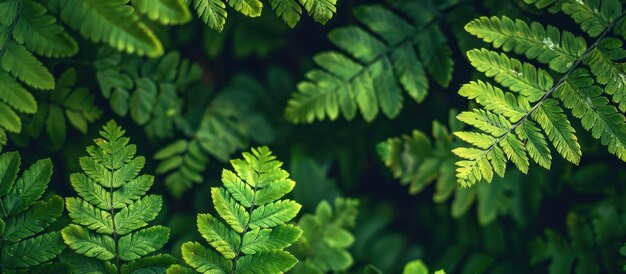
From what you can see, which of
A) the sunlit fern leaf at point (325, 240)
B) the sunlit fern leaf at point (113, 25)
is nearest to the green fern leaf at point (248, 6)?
the sunlit fern leaf at point (113, 25)

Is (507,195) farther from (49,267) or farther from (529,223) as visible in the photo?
(49,267)

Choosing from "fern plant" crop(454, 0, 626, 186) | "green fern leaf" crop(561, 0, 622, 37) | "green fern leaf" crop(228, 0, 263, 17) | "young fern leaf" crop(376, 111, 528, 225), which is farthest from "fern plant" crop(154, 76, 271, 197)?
"green fern leaf" crop(561, 0, 622, 37)

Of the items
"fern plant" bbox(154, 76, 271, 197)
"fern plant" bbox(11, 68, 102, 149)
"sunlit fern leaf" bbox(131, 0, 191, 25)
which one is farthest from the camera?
"fern plant" bbox(154, 76, 271, 197)

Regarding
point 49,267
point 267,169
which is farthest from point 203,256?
point 49,267

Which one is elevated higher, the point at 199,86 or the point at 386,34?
the point at 386,34

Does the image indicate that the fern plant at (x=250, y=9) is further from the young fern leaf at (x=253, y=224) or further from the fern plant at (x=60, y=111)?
the fern plant at (x=60, y=111)

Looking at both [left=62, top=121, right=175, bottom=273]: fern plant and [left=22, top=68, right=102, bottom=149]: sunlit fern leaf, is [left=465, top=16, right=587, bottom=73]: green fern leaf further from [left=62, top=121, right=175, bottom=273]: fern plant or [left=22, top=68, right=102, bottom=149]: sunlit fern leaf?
[left=22, top=68, right=102, bottom=149]: sunlit fern leaf
